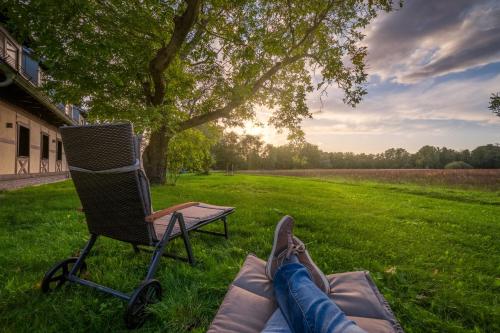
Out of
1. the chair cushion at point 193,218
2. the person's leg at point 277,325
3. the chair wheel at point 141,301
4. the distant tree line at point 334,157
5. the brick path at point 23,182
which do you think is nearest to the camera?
the person's leg at point 277,325

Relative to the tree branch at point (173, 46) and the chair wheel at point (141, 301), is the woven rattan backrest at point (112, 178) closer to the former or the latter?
the chair wheel at point (141, 301)

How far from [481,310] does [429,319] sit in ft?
2.01

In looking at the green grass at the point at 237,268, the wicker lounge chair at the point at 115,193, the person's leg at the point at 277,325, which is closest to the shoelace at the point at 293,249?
the person's leg at the point at 277,325

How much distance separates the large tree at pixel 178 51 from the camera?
7539 mm

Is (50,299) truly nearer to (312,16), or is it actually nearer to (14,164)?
(312,16)

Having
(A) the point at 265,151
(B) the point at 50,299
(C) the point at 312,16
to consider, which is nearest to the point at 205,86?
(C) the point at 312,16

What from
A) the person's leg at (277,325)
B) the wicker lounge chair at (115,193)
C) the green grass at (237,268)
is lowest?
the green grass at (237,268)

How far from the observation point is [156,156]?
12.7m

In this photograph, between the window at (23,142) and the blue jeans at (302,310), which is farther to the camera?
the window at (23,142)

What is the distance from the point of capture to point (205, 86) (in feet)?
42.6

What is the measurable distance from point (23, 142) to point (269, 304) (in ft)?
53.8

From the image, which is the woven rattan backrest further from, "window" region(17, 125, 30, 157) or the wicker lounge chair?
"window" region(17, 125, 30, 157)

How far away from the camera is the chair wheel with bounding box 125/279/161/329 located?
6.24 ft

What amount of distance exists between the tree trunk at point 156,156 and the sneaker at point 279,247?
37.3 ft
